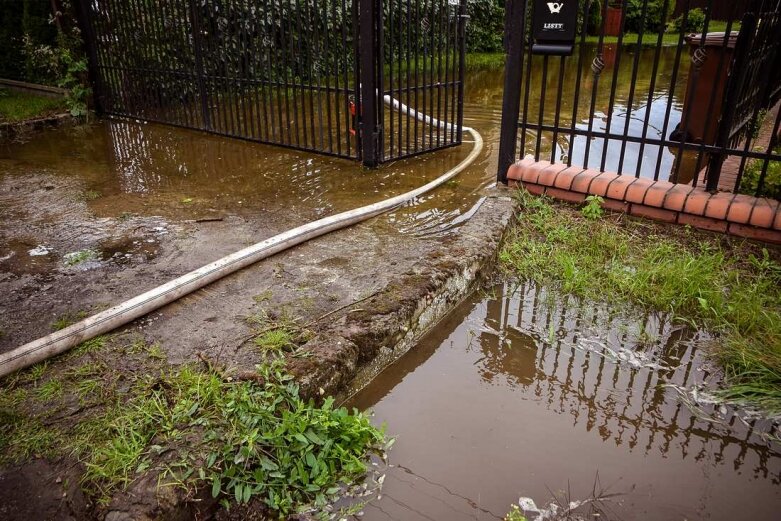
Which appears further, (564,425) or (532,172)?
(532,172)

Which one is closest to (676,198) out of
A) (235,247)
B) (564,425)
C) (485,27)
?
(564,425)

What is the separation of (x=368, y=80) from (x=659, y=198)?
108 inches

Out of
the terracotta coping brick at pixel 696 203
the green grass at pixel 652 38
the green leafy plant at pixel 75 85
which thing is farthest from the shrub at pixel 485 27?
the terracotta coping brick at pixel 696 203

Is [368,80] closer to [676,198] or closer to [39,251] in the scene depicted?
[676,198]

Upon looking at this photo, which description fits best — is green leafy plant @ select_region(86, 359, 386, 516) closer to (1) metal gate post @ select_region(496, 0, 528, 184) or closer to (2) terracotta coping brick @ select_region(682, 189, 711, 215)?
(2) terracotta coping brick @ select_region(682, 189, 711, 215)

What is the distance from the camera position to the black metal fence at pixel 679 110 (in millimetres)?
3531

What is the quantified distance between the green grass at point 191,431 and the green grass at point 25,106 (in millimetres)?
6396

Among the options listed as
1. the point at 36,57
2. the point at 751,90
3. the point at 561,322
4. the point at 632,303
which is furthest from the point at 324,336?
the point at 36,57

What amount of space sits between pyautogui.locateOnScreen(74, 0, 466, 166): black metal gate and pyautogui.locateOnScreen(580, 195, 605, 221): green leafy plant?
6.79 feet

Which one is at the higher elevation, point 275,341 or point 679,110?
point 679,110

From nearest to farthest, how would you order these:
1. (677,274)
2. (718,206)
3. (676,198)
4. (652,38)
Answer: (677,274)
(718,206)
(676,198)
(652,38)

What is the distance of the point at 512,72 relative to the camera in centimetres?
422

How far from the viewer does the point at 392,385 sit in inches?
102

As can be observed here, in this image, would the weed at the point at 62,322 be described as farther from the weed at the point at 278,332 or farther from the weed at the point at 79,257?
the weed at the point at 278,332
